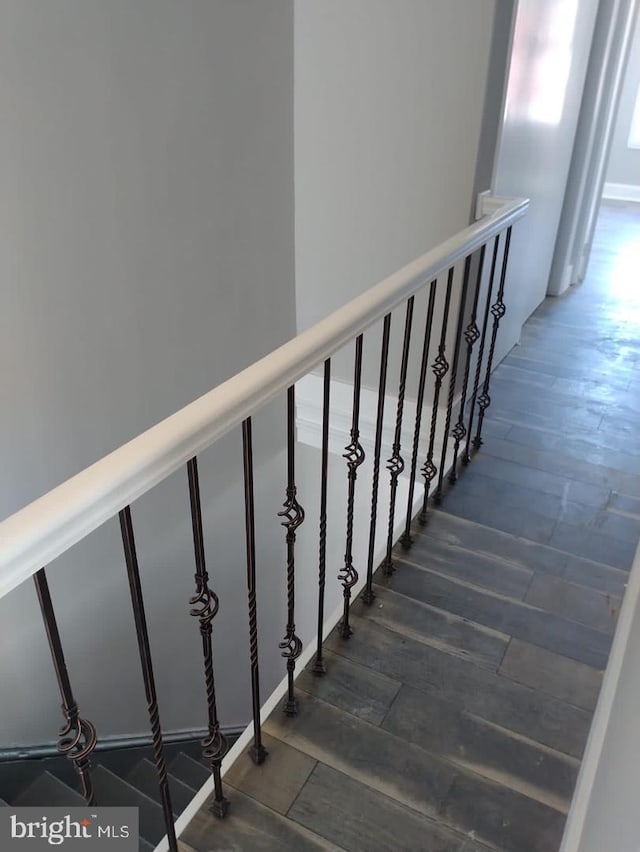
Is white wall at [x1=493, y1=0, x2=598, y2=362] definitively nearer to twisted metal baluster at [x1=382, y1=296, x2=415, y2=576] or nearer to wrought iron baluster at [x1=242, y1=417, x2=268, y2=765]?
twisted metal baluster at [x1=382, y1=296, x2=415, y2=576]

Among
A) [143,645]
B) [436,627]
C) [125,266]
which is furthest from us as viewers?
[125,266]

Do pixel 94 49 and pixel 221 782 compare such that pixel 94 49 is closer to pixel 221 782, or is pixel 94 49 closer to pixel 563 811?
pixel 221 782

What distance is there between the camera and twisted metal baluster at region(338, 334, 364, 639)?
1.60 m

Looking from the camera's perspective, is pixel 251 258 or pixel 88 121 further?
pixel 251 258

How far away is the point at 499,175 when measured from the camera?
9.29 feet

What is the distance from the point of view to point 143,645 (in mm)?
1136

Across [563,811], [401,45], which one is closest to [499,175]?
[401,45]

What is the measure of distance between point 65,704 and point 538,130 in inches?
124

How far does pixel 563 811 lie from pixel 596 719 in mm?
225

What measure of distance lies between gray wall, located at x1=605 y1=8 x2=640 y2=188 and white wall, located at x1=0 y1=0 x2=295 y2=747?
20.1ft

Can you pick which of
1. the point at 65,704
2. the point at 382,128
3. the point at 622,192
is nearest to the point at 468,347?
the point at 382,128

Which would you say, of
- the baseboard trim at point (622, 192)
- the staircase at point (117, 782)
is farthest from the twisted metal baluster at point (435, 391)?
the baseboard trim at point (622, 192)

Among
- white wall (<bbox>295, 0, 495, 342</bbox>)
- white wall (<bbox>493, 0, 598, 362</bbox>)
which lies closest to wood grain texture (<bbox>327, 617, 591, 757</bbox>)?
white wall (<bbox>295, 0, 495, 342</bbox>)

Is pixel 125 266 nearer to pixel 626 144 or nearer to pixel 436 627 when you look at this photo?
pixel 436 627
